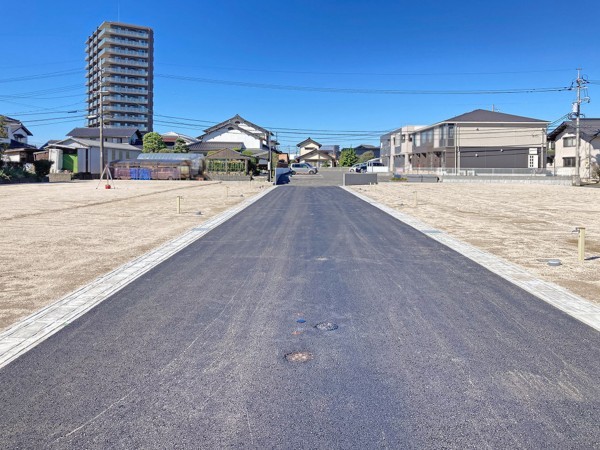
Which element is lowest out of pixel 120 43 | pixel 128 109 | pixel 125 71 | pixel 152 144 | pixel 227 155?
pixel 227 155

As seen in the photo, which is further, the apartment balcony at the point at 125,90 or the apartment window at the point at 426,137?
the apartment balcony at the point at 125,90

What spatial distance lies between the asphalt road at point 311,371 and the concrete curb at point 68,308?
187 millimetres

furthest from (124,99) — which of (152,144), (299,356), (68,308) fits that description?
(299,356)

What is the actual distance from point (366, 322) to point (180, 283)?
336cm

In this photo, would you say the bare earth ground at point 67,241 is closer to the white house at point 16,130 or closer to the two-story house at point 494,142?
the two-story house at point 494,142

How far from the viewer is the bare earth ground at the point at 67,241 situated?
24.4 feet

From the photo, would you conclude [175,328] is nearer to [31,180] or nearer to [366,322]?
[366,322]

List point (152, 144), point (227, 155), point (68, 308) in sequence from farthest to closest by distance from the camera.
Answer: point (152, 144)
point (227, 155)
point (68, 308)

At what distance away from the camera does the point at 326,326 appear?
569cm

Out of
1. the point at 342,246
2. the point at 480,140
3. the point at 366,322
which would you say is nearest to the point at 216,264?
the point at 342,246

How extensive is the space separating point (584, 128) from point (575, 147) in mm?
3972

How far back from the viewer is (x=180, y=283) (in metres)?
7.83

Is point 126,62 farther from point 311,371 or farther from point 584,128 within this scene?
point 311,371

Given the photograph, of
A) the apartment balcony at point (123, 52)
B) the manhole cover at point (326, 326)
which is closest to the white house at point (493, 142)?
the manhole cover at point (326, 326)
